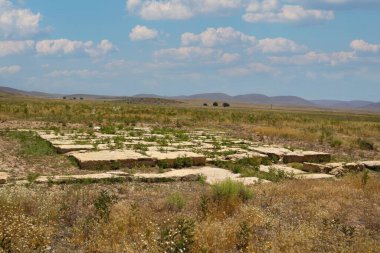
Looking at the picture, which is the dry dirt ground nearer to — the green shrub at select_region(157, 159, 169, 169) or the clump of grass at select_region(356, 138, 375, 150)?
→ the green shrub at select_region(157, 159, 169, 169)

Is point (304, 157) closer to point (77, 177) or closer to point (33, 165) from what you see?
point (77, 177)

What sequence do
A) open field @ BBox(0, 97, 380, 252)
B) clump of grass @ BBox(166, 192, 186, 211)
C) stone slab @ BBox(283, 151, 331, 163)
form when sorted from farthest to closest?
1. stone slab @ BBox(283, 151, 331, 163)
2. clump of grass @ BBox(166, 192, 186, 211)
3. open field @ BBox(0, 97, 380, 252)

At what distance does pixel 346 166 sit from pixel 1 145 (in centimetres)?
1129

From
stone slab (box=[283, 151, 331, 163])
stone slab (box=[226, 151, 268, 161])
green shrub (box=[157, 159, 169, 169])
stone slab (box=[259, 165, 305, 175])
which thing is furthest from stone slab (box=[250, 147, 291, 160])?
green shrub (box=[157, 159, 169, 169])

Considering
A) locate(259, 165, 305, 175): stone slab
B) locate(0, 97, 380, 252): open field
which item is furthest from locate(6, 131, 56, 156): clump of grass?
locate(259, 165, 305, 175): stone slab

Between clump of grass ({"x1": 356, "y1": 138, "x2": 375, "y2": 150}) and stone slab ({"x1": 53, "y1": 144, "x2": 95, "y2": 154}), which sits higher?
stone slab ({"x1": 53, "y1": 144, "x2": 95, "y2": 154})

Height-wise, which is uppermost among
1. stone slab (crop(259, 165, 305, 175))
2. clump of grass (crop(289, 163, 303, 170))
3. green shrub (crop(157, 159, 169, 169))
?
green shrub (crop(157, 159, 169, 169))

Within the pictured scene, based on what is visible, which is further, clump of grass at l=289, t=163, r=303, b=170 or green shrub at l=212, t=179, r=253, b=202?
clump of grass at l=289, t=163, r=303, b=170

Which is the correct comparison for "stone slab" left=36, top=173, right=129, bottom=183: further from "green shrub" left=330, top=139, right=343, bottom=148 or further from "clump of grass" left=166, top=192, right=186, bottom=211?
"green shrub" left=330, top=139, right=343, bottom=148

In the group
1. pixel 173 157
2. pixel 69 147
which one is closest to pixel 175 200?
pixel 173 157

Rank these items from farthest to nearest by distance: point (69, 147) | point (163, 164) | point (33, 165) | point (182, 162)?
1. point (69, 147)
2. point (182, 162)
3. point (163, 164)
4. point (33, 165)

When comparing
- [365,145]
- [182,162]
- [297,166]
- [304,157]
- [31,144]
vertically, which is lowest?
[365,145]

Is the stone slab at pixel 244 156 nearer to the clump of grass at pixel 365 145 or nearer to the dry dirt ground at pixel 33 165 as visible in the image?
the dry dirt ground at pixel 33 165

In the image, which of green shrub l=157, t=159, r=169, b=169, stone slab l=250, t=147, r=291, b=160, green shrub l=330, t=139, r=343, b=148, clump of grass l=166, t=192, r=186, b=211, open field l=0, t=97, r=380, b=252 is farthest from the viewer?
green shrub l=330, t=139, r=343, b=148
